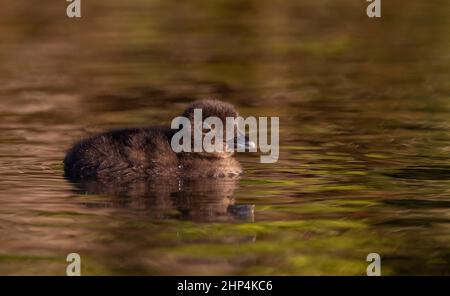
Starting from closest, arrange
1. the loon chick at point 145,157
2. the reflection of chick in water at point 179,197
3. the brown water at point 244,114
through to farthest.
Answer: the brown water at point 244,114, the reflection of chick in water at point 179,197, the loon chick at point 145,157

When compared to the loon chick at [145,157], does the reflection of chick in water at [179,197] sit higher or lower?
lower

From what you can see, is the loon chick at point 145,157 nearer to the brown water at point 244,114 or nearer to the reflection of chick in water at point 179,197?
the reflection of chick in water at point 179,197

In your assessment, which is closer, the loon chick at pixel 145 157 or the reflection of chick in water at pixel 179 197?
the reflection of chick in water at pixel 179 197

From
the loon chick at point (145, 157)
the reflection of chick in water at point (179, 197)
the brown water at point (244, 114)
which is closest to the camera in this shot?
the brown water at point (244, 114)

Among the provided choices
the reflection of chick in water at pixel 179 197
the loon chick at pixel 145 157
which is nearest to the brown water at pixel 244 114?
the reflection of chick in water at pixel 179 197

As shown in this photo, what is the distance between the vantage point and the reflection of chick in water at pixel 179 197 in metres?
8.35

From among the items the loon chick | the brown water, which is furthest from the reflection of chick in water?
the loon chick

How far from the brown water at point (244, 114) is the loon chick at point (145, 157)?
279 millimetres

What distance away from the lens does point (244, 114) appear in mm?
13352

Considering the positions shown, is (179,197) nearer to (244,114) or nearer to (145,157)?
(145,157)

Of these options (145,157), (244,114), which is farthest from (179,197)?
(244,114)

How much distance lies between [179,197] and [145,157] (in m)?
0.97

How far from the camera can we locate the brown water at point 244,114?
7.46 meters

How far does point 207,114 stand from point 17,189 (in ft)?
6.27
